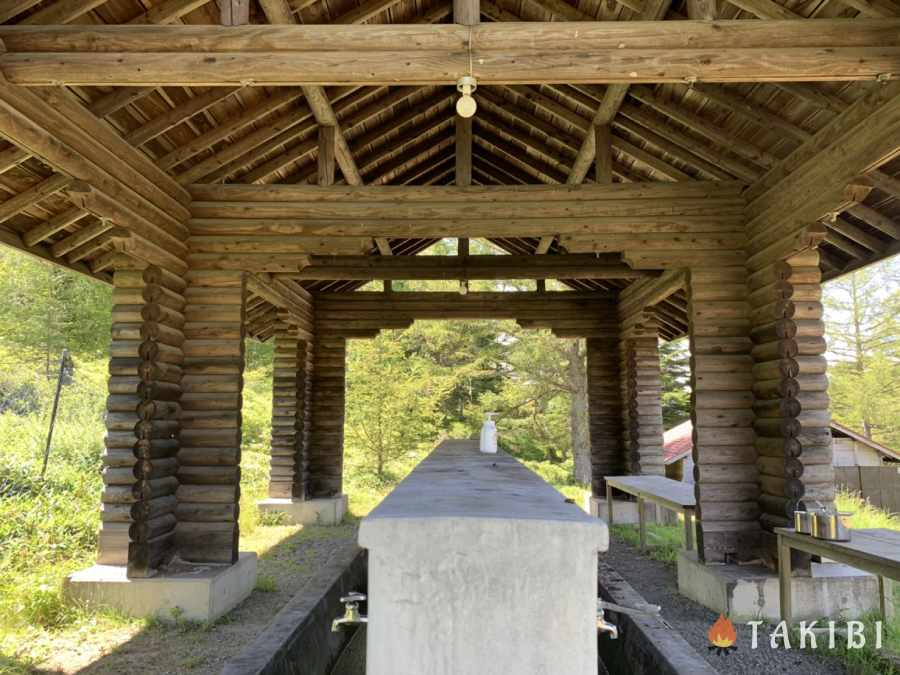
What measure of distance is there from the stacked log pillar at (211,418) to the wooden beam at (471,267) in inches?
97.4

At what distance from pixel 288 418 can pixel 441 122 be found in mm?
6238

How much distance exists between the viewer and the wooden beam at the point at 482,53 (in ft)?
11.8

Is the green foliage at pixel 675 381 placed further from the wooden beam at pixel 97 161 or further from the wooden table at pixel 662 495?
the wooden beam at pixel 97 161

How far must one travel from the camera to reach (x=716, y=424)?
20.2 ft

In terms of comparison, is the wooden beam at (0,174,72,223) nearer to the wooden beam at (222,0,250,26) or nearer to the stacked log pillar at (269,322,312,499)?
the wooden beam at (222,0,250,26)

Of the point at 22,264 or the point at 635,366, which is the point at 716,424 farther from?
the point at 22,264

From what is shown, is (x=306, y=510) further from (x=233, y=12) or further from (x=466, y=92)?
(x=466, y=92)

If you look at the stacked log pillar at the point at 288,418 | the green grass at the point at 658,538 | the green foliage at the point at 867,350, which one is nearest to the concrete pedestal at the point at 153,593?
the stacked log pillar at the point at 288,418

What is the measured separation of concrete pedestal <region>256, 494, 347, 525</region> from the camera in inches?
425

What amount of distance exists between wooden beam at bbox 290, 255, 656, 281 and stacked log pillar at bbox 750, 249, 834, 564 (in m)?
A: 3.13

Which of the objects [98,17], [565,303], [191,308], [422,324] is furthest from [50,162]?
[422,324]

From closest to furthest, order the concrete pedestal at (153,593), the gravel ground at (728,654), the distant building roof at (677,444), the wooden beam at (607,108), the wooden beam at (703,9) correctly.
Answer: the wooden beam at (703,9)
the gravel ground at (728,654)
the wooden beam at (607,108)
the concrete pedestal at (153,593)
the distant building roof at (677,444)

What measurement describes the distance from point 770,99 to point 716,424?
320cm

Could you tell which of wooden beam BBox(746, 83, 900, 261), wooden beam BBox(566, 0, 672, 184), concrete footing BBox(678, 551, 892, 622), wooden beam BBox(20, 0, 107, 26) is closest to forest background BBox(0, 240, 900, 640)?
wooden beam BBox(20, 0, 107, 26)
